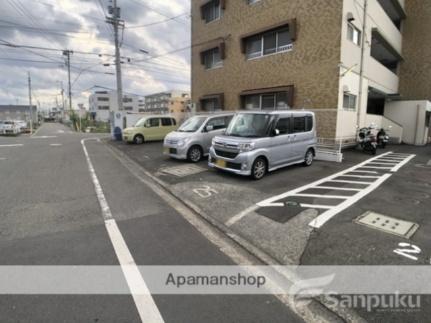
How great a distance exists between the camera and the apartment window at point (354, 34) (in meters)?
10.2

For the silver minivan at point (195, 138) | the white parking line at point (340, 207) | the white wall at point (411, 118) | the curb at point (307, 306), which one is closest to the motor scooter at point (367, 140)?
the white parking line at point (340, 207)

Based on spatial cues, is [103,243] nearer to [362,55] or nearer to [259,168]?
[259,168]

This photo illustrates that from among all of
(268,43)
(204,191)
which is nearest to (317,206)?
(204,191)

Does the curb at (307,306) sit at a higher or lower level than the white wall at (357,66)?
lower

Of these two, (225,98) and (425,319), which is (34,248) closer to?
(425,319)

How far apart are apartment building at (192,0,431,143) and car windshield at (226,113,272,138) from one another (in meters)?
4.71

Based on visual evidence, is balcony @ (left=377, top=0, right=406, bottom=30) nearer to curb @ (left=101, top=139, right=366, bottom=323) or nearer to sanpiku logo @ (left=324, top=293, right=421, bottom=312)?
curb @ (left=101, top=139, right=366, bottom=323)

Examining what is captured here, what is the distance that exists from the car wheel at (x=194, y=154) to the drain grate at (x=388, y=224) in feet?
19.1

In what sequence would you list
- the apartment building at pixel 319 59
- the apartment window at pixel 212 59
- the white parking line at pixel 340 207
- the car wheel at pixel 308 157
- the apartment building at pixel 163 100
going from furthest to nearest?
the apartment building at pixel 163 100, the apartment window at pixel 212 59, the apartment building at pixel 319 59, the car wheel at pixel 308 157, the white parking line at pixel 340 207

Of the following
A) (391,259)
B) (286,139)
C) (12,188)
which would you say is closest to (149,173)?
(12,188)

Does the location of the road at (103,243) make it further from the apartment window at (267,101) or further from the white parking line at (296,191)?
the apartment window at (267,101)

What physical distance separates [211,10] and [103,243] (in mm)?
17297

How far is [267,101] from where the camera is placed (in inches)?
512

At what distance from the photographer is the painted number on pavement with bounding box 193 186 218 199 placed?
5458 millimetres
